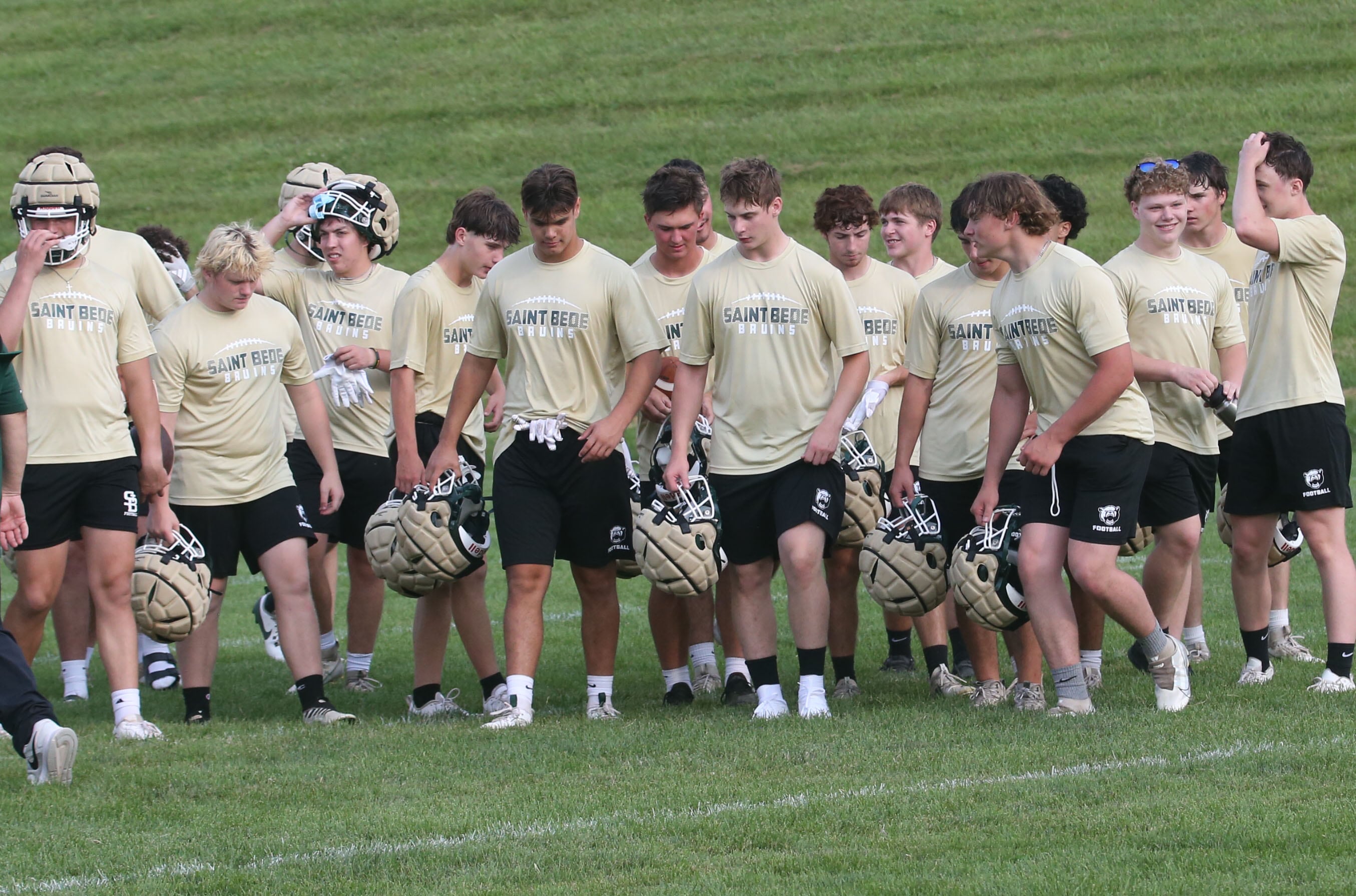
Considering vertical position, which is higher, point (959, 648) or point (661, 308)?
point (661, 308)

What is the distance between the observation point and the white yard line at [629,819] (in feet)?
15.9

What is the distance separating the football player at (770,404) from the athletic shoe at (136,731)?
2435 millimetres

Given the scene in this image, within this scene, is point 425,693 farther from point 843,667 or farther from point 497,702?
point 843,667

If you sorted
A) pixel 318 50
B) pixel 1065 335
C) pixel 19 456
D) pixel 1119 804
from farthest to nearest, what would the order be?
pixel 318 50
pixel 1065 335
pixel 19 456
pixel 1119 804

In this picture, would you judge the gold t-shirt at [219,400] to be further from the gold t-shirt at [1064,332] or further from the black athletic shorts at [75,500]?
the gold t-shirt at [1064,332]

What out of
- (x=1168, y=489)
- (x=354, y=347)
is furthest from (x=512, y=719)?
(x=1168, y=489)

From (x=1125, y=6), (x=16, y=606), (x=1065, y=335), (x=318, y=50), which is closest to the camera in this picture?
(x=1065, y=335)

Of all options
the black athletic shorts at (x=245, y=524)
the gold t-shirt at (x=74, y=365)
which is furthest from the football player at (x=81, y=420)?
the black athletic shorts at (x=245, y=524)

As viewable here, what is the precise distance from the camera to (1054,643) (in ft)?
22.6

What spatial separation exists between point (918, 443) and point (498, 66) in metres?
27.1

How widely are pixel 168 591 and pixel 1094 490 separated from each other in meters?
3.96

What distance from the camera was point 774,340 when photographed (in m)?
7.46

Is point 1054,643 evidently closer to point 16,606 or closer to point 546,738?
point 546,738

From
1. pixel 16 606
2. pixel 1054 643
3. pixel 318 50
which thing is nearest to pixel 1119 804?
pixel 1054 643
